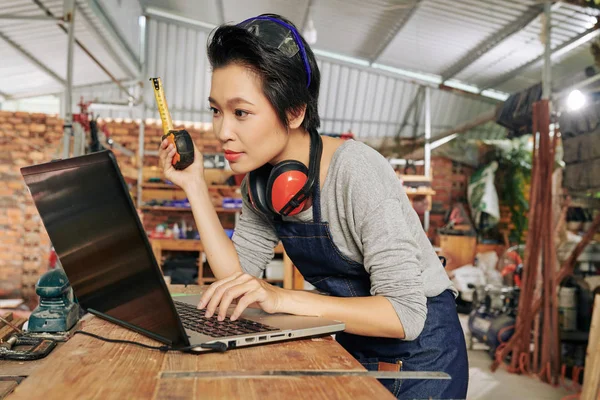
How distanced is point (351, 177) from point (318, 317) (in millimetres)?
283

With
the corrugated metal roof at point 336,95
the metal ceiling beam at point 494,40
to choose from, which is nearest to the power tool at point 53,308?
the metal ceiling beam at point 494,40

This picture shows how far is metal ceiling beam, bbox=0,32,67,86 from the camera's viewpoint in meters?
5.89

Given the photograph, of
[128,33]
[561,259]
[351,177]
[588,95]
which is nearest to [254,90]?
[351,177]

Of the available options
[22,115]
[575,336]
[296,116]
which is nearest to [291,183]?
[296,116]

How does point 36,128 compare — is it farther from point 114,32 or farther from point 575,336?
point 575,336

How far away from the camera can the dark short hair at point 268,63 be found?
3.44 feet

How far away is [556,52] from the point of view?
5496 mm

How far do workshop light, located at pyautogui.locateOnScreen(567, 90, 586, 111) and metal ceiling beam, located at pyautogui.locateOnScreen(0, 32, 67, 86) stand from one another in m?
5.60

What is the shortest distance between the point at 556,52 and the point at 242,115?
544 centimetres

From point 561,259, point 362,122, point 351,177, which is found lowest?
point 561,259

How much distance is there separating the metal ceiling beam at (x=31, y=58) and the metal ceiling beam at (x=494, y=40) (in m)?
5.27

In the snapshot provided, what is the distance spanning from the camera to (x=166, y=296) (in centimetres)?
69

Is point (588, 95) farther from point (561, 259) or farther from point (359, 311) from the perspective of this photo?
point (359, 311)

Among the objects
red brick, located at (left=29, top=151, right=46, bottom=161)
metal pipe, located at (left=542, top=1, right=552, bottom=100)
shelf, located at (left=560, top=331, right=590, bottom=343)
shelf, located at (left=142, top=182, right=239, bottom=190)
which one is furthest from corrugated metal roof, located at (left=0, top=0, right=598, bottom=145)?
shelf, located at (left=560, top=331, right=590, bottom=343)
